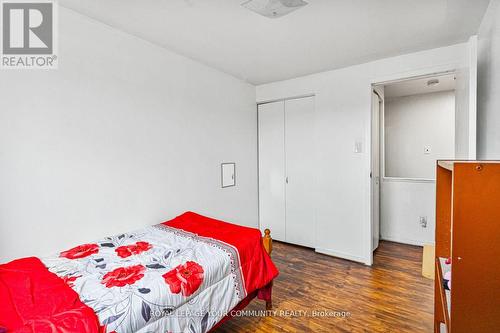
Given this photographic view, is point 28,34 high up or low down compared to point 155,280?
up

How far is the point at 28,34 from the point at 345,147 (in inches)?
122

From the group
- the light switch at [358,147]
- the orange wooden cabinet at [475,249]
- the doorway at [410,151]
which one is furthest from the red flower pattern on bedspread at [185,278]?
the doorway at [410,151]

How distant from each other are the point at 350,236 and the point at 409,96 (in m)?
2.59

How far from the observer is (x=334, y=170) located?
3166 millimetres

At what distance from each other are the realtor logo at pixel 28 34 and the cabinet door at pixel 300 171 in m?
2.68

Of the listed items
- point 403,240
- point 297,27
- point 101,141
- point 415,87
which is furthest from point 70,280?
point 415,87

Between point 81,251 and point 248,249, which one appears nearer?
point 81,251

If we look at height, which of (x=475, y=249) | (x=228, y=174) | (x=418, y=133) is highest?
(x=418, y=133)

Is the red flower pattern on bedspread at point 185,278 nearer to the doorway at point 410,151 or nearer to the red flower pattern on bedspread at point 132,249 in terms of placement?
the red flower pattern on bedspread at point 132,249

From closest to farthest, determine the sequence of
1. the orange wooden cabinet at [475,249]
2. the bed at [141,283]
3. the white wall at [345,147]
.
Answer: the orange wooden cabinet at [475,249] → the bed at [141,283] → the white wall at [345,147]

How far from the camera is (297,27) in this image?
6.82ft

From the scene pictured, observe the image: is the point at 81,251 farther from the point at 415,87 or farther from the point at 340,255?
the point at 415,87

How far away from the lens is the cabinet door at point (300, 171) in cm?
343

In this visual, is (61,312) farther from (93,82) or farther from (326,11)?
(326,11)
